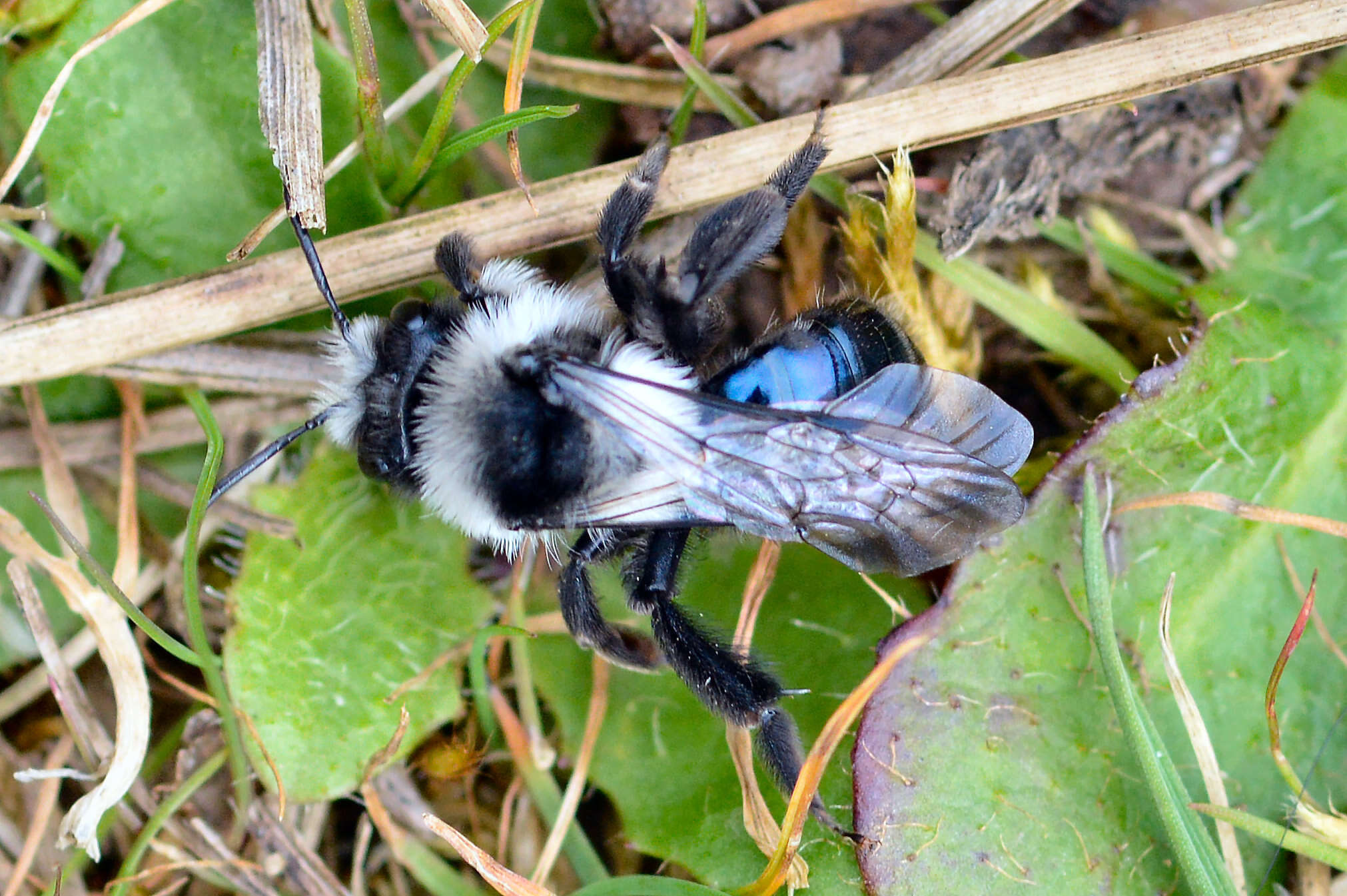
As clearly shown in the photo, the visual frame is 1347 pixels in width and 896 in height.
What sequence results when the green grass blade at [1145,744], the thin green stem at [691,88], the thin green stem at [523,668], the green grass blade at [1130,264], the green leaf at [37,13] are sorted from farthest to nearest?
the green grass blade at [1130,264], the thin green stem at [523,668], the thin green stem at [691,88], the green leaf at [37,13], the green grass blade at [1145,744]

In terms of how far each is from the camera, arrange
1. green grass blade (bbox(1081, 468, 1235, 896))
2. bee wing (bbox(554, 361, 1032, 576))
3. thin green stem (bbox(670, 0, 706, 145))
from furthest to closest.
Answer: thin green stem (bbox(670, 0, 706, 145)), green grass blade (bbox(1081, 468, 1235, 896)), bee wing (bbox(554, 361, 1032, 576))

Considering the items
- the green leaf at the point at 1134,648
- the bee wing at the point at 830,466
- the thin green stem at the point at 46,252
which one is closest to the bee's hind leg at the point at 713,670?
the green leaf at the point at 1134,648

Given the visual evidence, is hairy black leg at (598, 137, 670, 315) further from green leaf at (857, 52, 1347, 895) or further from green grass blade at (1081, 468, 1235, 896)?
green grass blade at (1081, 468, 1235, 896)

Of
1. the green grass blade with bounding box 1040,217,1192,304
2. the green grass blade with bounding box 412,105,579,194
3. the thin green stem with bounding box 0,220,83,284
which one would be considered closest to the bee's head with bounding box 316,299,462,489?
the green grass blade with bounding box 412,105,579,194

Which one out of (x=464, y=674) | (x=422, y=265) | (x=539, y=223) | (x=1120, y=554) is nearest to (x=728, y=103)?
(x=539, y=223)

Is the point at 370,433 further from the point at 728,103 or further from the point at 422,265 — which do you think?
the point at 728,103

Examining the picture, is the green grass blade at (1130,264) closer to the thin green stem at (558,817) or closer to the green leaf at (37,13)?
the thin green stem at (558,817)
